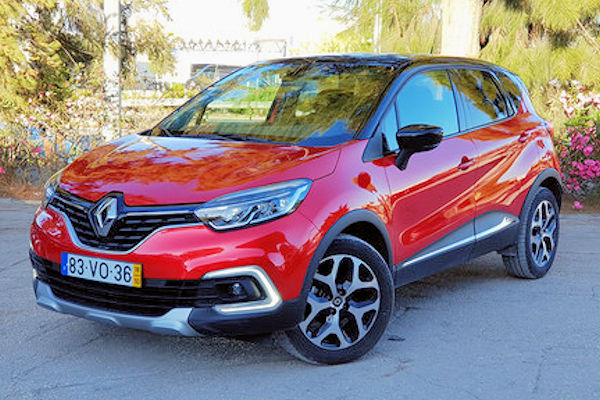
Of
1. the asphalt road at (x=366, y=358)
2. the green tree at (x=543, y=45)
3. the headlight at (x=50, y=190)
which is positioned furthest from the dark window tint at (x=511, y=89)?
Result: the green tree at (x=543, y=45)

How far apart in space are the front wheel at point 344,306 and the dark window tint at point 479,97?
4.89 feet

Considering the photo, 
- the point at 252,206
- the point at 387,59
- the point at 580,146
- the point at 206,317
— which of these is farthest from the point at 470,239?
the point at 580,146

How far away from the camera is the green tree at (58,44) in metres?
10.2

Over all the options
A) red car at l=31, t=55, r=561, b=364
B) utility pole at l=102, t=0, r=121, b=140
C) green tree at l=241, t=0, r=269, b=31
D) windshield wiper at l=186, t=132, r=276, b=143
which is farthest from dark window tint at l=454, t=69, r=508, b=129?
utility pole at l=102, t=0, r=121, b=140

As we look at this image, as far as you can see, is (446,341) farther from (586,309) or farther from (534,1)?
(534,1)

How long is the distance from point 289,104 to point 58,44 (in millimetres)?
6709

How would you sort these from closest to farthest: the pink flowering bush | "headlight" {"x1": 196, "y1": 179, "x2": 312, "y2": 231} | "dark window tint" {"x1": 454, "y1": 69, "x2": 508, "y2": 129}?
"headlight" {"x1": 196, "y1": 179, "x2": 312, "y2": 231} < "dark window tint" {"x1": 454, "y1": 69, "x2": 508, "y2": 129} < the pink flowering bush

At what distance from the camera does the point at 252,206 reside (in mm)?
3578

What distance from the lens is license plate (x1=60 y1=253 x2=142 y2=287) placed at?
3.56 metres

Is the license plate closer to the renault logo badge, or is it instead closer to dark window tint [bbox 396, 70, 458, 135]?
the renault logo badge

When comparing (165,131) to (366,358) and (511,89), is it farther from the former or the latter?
(511,89)

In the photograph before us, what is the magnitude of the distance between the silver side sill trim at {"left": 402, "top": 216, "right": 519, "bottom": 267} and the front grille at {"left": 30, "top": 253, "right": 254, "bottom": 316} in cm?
127

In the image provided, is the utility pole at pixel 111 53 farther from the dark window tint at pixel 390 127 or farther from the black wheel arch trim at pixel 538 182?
the dark window tint at pixel 390 127

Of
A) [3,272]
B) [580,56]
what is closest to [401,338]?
[3,272]
